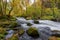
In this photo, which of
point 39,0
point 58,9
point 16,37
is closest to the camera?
point 16,37

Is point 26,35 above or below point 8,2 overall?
below

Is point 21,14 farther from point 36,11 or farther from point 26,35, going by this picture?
point 26,35

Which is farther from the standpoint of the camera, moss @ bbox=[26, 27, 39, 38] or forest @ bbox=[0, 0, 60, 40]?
forest @ bbox=[0, 0, 60, 40]

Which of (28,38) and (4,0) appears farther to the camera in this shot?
(4,0)

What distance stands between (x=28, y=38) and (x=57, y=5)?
68.9 feet

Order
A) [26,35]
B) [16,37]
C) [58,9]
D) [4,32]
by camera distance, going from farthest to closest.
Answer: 1. [58,9]
2. [4,32]
3. [26,35]
4. [16,37]

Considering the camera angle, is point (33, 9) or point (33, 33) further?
point (33, 9)

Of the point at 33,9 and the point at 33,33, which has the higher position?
the point at 33,9

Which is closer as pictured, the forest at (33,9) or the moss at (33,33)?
the moss at (33,33)

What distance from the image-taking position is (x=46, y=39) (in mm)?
9469

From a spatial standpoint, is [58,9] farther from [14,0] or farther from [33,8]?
[14,0]

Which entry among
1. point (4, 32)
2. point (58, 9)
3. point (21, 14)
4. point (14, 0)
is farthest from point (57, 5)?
point (4, 32)

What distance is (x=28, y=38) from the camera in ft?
31.3

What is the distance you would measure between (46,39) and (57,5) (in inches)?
819
